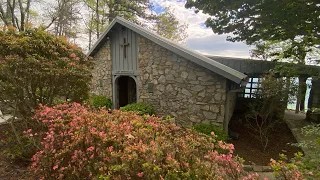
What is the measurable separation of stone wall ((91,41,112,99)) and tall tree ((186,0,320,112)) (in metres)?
4.56

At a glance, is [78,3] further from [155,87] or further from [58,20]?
[155,87]

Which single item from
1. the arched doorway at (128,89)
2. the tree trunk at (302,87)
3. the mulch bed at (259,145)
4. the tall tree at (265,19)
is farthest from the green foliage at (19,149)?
the tree trunk at (302,87)

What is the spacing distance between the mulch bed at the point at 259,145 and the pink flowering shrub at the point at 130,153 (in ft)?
13.1

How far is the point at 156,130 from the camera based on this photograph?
2580mm

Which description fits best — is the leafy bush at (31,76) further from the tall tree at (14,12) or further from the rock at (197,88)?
the tall tree at (14,12)

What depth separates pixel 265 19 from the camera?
20.8 feet

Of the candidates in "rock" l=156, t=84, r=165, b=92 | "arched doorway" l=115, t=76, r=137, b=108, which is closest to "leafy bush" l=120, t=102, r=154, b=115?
"rock" l=156, t=84, r=165, b=92

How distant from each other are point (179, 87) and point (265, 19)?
390cm

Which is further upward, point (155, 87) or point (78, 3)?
point (78, 3)

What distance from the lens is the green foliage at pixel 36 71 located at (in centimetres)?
410

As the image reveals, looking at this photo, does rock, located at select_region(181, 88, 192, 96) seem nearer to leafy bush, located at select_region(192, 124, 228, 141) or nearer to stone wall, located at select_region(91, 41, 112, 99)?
leafy bush, located at select_region(192, 124, 228, 141)

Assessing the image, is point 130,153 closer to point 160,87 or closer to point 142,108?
point 142,108

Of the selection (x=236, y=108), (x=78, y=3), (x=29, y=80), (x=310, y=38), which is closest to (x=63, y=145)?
(x=29, y=80)

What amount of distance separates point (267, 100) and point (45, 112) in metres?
7.22
